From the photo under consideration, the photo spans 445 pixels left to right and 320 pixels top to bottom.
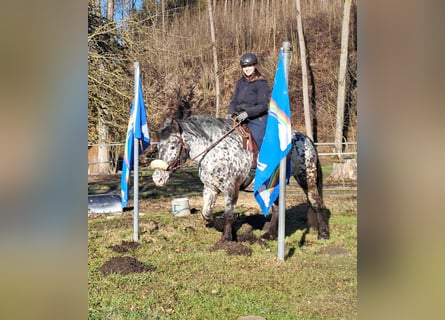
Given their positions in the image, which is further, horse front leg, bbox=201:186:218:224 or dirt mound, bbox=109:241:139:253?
horse front leg, bbox=201:186:218:224

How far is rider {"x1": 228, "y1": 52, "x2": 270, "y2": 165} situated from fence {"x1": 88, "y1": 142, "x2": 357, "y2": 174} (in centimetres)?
50

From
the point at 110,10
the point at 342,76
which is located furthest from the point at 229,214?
the point at 110,10

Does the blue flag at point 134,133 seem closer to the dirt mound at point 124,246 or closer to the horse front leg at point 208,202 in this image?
the dirt mound at point 124,246

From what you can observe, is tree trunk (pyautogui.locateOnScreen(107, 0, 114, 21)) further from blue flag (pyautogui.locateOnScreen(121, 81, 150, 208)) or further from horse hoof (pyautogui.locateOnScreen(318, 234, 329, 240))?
horse hoof (pyautogui.locateOnScreen(318, 234, 329, 240))

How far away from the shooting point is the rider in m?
3.27

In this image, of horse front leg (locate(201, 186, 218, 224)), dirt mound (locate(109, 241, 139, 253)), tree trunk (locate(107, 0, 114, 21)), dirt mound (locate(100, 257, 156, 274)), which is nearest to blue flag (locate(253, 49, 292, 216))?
horse front leg (locate(201, 186, 218, 224))

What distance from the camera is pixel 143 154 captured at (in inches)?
147

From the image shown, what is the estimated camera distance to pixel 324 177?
3363mm

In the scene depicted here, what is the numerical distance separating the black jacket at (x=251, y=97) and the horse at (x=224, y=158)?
193mm

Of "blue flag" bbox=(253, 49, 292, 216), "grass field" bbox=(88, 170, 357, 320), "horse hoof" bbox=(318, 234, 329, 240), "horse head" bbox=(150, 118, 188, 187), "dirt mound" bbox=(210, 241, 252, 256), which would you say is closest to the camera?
"grass field" bbox=(88, 170, 357, 320)

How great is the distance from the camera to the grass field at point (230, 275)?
251 cm
